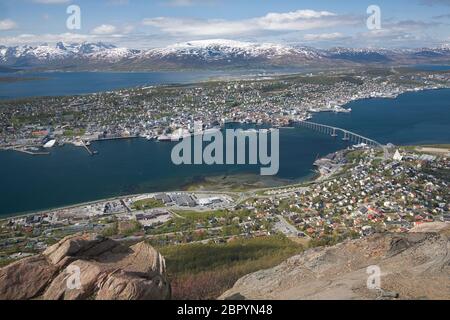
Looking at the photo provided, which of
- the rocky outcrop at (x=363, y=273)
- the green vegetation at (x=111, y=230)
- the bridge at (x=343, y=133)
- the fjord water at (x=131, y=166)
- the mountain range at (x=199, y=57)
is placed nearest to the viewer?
the rocky outcrop at (x=363, y=273)

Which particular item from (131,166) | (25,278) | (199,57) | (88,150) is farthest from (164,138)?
(199,57)

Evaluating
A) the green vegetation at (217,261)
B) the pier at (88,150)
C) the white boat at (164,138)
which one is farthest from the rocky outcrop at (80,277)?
the white boat at (164,138)

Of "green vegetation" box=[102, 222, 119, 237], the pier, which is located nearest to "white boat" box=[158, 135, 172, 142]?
the pier

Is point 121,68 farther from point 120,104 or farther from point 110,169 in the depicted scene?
point 110,169

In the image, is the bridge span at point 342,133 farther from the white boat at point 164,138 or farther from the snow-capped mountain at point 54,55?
the snow-capped mountain at point 54,55

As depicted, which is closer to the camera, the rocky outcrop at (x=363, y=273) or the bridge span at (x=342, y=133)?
the rocky outcrop at (x=363, y=273)

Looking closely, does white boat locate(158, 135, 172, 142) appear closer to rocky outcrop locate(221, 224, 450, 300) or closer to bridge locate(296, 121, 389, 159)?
bridge locate(296, 121, 389, 159)

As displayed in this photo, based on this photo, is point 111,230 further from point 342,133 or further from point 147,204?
point 342,133
